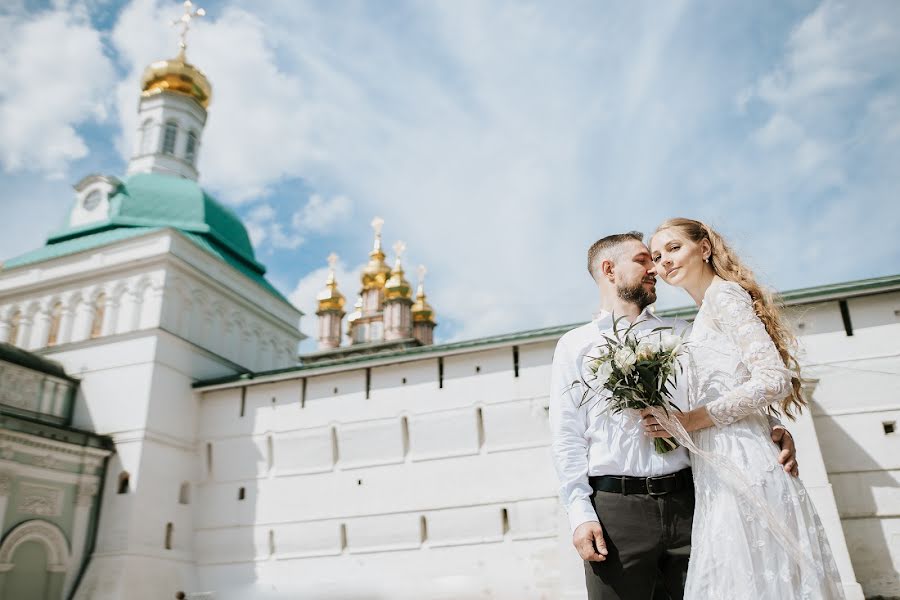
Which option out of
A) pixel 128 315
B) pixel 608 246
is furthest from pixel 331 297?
pixel 608 246

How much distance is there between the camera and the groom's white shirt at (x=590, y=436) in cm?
241

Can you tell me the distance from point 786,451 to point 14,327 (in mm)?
18649

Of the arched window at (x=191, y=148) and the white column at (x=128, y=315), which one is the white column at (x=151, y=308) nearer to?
the white column at (x=128, y=315)

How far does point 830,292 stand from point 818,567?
36.4ft

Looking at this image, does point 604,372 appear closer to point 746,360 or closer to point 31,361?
point 746,360

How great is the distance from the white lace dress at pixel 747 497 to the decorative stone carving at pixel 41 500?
13593 mm

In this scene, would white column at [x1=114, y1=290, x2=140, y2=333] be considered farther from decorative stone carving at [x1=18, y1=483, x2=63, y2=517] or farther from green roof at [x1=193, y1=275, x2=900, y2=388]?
decorative stone carving at [x1=18, y1=483, x2=63, y2=517]

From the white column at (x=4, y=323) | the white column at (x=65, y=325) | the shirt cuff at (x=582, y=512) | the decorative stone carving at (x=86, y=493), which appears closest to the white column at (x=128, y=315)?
the white column at (x=65, y=325)

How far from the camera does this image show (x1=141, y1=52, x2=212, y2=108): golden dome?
2039 cm

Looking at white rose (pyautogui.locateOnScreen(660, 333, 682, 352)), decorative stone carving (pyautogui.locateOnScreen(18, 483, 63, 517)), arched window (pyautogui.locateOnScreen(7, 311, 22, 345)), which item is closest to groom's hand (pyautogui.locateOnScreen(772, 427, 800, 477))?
white rose (pyautogui.locateOnScreen(660, 333, 682, 352))

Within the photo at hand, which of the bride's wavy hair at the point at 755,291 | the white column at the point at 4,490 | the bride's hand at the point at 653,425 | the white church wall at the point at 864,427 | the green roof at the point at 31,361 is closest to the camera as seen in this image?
the bride's hand at the point at 653,425

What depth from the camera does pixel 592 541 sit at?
231 centimetres

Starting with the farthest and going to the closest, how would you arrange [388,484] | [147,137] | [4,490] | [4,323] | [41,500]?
[147,137], [4,323], [388,484], [41,500], [4,490]

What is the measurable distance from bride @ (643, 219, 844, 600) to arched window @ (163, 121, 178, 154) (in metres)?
20.1
